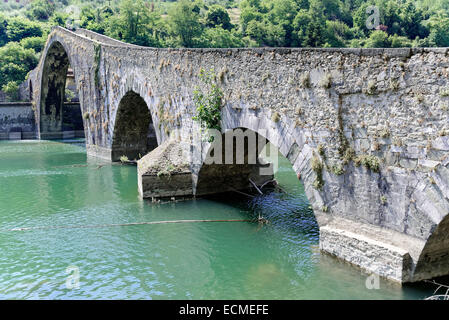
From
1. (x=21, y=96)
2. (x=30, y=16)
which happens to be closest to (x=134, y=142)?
(x=21, y=96)

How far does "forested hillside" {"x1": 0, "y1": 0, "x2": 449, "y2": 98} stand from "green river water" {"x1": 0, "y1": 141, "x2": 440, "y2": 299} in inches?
A: 1393

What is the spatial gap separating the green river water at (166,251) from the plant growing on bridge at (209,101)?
93.7 inches

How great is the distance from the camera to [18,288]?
8758 millimetres

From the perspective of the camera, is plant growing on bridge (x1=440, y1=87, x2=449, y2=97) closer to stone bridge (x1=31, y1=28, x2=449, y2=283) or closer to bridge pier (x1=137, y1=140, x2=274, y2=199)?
stone bridge (x1=31, y1=28, x2=449, y2=283)

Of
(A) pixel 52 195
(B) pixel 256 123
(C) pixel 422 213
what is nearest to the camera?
(C) pixel 422 213

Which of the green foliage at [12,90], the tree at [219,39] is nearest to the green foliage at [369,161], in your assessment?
the green foliage at [12,90]

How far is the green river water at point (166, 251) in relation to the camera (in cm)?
848

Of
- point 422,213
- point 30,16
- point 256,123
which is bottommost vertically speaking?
point 422,213

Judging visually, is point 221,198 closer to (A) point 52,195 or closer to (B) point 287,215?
(B) point 287,215

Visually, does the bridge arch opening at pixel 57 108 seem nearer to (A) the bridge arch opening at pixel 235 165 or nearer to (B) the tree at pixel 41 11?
(A) the bridge arch opening at pixel 235 165

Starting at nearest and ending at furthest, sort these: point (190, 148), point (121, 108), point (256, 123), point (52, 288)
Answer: point (52, 288) → point (256, 123) → point (190, 148) → point (121, 108)

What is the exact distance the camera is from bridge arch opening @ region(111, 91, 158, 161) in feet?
69.4

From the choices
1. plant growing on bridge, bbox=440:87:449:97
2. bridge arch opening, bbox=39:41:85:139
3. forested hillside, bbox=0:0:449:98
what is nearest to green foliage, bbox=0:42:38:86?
forested hillside, bbox=0:0:449:98

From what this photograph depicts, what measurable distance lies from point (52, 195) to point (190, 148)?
494 cm
